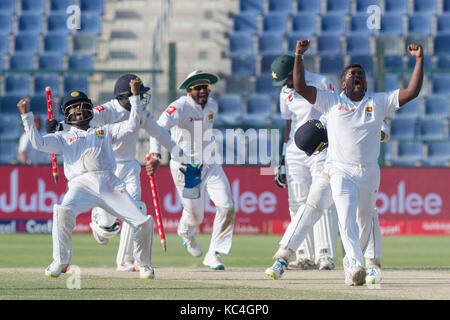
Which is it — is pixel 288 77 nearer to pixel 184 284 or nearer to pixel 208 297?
→ pixel 184 284

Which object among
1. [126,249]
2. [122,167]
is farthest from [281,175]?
[126,249]

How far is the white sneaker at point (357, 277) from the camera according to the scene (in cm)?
928

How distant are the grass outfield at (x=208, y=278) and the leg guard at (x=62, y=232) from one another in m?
0.26

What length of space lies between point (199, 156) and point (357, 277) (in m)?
3.51

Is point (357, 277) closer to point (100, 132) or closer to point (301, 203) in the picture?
point (301, 203)

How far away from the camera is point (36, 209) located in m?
18.7

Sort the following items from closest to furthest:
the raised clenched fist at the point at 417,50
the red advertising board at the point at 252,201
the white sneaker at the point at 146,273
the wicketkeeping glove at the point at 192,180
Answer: the raised clenched fist at the point at 417,50
the white sneaker at the point at 146,273
the wicketkeeping glove at the point at 192,180
the red advertising board at the point at 252,201

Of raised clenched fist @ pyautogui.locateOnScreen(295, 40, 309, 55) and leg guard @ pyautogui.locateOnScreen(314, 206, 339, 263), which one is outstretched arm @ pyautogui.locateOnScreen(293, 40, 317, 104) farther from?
leg guard @ pyautogui.locateOnScreen(314, 206, 339, 263)

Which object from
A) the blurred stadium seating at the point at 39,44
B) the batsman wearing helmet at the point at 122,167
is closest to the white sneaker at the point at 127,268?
the batsman wearing helmet at the point at 122,167

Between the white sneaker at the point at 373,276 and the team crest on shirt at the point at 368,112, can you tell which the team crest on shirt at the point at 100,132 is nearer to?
the team crest on shirt at the point at 368,112

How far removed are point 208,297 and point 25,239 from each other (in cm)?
969

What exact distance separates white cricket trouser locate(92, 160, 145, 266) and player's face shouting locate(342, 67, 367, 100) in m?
3.21

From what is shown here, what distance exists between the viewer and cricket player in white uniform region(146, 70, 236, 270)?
39.3ft

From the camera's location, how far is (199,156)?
483 inches
